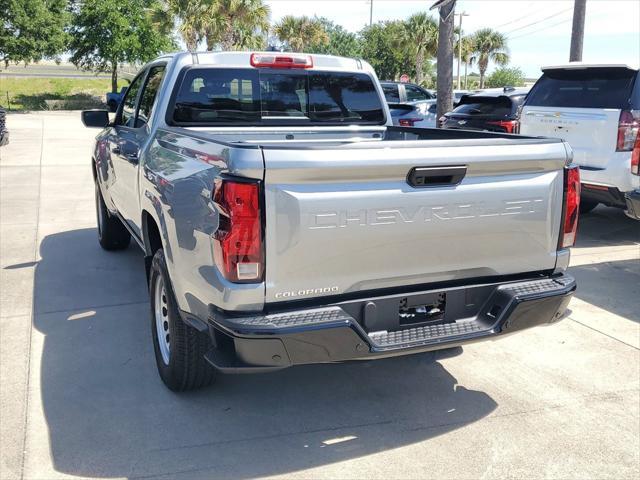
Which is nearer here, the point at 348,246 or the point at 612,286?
the point at 348,246

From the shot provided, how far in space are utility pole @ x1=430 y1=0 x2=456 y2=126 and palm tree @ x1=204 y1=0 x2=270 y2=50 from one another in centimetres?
2105

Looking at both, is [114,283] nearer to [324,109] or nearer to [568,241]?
[324,109]

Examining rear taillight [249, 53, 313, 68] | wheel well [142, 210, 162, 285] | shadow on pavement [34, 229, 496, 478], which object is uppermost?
rear taillight [249, 53, 313, 68]

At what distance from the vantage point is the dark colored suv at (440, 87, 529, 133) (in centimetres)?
1003

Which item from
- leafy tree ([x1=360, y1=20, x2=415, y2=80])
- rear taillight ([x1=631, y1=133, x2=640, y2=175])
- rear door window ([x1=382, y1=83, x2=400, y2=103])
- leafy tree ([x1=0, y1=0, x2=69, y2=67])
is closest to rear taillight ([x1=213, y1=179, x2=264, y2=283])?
rear taillight ([x1=631, y1=133, x2=640, y2=175])

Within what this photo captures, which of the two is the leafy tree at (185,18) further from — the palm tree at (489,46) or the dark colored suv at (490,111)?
the palm tree at (489,46)

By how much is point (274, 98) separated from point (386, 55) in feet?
170

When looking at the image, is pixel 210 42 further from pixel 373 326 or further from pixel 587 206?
pixel 373 326

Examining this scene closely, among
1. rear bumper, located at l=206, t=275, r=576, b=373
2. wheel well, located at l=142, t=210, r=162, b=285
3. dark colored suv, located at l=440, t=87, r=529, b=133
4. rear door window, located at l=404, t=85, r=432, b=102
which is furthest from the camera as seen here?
rear door window, located at l=404, t=85, r=432, b=102

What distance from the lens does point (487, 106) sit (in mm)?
10578

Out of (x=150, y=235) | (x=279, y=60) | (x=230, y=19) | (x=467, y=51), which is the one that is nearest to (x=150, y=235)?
(x=150, y=235)

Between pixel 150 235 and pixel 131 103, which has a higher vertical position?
pixel 131 103

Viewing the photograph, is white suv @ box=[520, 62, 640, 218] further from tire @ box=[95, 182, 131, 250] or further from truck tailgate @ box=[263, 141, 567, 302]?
tire @ box=[95, 182, 131, 250]

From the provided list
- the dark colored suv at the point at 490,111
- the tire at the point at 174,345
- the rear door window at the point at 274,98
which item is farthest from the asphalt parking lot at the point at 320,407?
the dark colored suv at the point at 490,111
